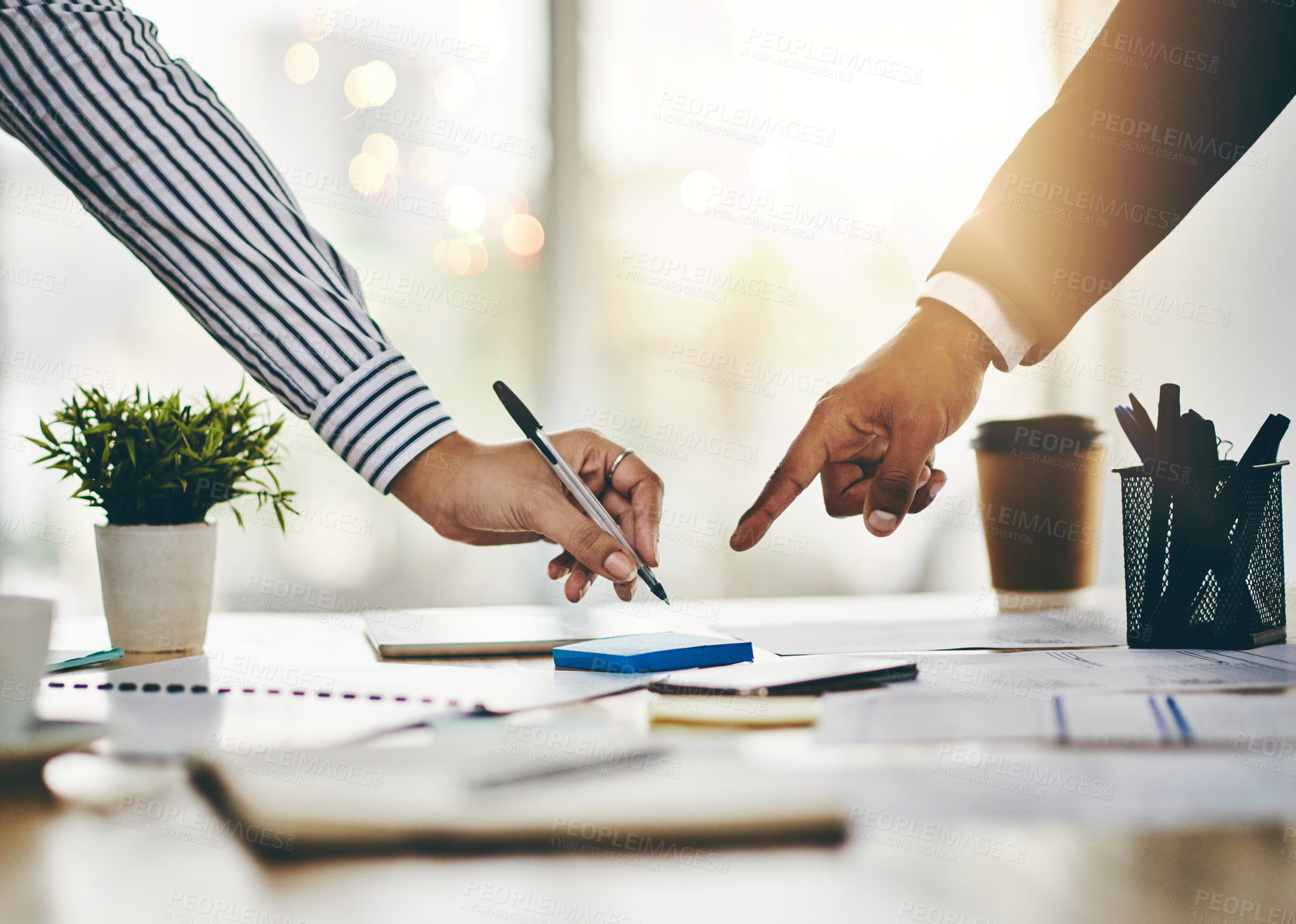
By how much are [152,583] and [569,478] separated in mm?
356

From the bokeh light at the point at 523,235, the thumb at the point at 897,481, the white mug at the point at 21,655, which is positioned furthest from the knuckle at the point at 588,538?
the bokeh light at the point at 523,235

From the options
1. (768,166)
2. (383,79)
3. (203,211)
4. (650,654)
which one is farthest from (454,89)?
(650,654)

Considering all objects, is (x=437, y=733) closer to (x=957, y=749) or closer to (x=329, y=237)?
(x=957, y=749)

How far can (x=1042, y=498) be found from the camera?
36.3 inches

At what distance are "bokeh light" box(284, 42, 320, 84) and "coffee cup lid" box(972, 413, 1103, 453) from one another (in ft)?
6.35

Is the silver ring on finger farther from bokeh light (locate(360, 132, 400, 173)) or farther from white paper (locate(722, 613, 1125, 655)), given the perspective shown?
bokeh light (locate(360, 132, 400, 173))

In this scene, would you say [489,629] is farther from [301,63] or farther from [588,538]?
[301,63]

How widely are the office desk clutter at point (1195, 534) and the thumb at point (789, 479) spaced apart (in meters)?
0.27

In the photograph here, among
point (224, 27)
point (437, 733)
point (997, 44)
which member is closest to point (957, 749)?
point (437, 733)

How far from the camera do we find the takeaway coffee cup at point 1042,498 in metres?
0.92

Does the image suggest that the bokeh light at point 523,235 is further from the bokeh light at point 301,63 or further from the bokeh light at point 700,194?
the bokeh light at point 301,63

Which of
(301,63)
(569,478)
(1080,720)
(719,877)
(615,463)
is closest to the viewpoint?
(719,877)

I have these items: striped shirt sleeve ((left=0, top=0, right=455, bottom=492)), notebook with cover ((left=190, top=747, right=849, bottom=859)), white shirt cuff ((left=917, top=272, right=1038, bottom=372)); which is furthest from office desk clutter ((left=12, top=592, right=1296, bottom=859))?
white shirt cuff ((left=917, top=272, right=1038, bottom=372))

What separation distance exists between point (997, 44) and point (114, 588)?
2538 millimetres
